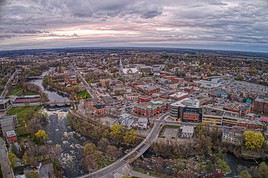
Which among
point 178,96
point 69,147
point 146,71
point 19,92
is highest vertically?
point 146,71

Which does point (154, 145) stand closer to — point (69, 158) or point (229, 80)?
point (69, 158)

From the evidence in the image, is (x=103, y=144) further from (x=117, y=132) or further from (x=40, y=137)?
(x=40, y=137)

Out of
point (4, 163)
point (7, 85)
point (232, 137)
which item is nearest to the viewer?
point (4, 163)

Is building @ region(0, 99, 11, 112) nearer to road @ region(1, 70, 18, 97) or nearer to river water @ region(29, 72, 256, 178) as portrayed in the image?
river water @ region(29, 72, 256, 178)

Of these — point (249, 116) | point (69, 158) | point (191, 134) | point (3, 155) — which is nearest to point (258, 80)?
point (249, 116)

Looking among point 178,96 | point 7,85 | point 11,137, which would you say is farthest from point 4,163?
point 7,85

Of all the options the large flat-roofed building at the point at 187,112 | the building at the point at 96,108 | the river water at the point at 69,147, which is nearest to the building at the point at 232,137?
the river water at the point at 69,147
